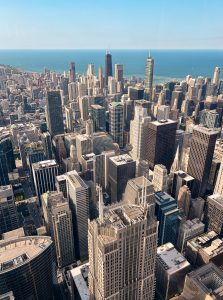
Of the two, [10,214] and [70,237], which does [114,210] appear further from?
[10,214]

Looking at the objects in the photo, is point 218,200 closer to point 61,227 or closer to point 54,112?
point 61,227

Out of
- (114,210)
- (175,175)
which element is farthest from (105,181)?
(114,210)

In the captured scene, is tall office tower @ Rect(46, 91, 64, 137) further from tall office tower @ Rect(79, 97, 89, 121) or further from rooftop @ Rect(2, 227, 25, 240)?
rooftop @ Rect(2, 227, 25, 240)

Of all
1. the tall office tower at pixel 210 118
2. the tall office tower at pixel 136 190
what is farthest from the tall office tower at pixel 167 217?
the tall office tower at pixel 210 118

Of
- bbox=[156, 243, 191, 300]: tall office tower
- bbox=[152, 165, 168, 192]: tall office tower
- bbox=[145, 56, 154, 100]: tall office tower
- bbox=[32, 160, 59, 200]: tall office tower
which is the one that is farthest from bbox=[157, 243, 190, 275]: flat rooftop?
bbox=[145, 56, 154, 100]: tall office tower

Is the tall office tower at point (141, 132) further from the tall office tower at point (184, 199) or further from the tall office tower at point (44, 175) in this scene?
the tall office tower at point (44, 175)

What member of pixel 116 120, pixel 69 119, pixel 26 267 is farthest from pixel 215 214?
pixel 69 119
